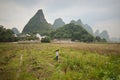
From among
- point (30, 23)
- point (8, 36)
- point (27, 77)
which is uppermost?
point (30, 23)

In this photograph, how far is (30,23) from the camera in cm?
14962

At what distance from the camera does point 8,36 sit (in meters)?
54.4

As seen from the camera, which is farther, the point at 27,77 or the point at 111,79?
the point at 27,77

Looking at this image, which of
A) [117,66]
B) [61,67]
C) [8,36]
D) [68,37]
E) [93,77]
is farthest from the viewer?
[68,37]

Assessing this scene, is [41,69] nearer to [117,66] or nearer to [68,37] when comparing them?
[117,66]

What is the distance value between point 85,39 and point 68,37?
10.1m

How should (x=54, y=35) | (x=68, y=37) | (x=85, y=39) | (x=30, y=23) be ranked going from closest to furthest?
(x=85, y=39) < (x=68, y=37) < (x=54, y=35) < (x=30, y=23)

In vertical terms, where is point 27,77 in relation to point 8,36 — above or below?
below

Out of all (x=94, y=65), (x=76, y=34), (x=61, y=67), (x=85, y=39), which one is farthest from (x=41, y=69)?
(x=76, y=34)

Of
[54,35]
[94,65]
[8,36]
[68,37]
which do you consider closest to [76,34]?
[68,37]

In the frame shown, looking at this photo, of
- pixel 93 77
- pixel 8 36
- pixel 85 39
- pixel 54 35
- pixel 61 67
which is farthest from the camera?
pixel 54 35

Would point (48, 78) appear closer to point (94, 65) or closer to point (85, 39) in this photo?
point (94, 65)

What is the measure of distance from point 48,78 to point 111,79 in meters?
3.54

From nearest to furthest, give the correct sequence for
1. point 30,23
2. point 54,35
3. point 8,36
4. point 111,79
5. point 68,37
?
point 111,79
point 8,36
point 68,37
point 54,35
point 30,23
